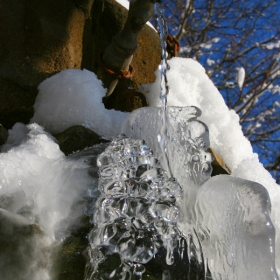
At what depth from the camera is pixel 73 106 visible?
5.94 feet

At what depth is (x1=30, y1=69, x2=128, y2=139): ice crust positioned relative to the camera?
1786 mm

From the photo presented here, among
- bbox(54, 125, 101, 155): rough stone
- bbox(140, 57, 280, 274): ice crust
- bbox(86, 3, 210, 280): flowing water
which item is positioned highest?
bbox(140, 57, 280, 274): ice crust

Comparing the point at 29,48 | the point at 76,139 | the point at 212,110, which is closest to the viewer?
the point at 76,139

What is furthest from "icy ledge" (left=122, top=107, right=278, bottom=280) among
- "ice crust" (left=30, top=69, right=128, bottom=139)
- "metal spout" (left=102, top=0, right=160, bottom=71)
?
"metal spout" (left=102, top=0, right=160, bottom=71)

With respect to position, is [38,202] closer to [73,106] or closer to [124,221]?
[124,221]

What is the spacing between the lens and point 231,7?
7246 mm

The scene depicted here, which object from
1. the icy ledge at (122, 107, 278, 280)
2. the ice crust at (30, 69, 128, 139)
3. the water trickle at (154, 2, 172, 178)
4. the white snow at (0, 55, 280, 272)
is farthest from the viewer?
the ice crust at (30, 69, 128, 139)

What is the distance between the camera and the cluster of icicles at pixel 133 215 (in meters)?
0.96

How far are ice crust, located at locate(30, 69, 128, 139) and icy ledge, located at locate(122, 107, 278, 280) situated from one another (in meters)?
0.22

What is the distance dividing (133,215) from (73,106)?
0.90 metres

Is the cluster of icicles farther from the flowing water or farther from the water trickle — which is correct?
the water trickle

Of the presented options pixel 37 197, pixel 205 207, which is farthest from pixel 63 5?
pixel 205 207

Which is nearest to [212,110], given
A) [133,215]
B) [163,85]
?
[163,85]

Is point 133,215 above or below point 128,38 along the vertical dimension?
below
